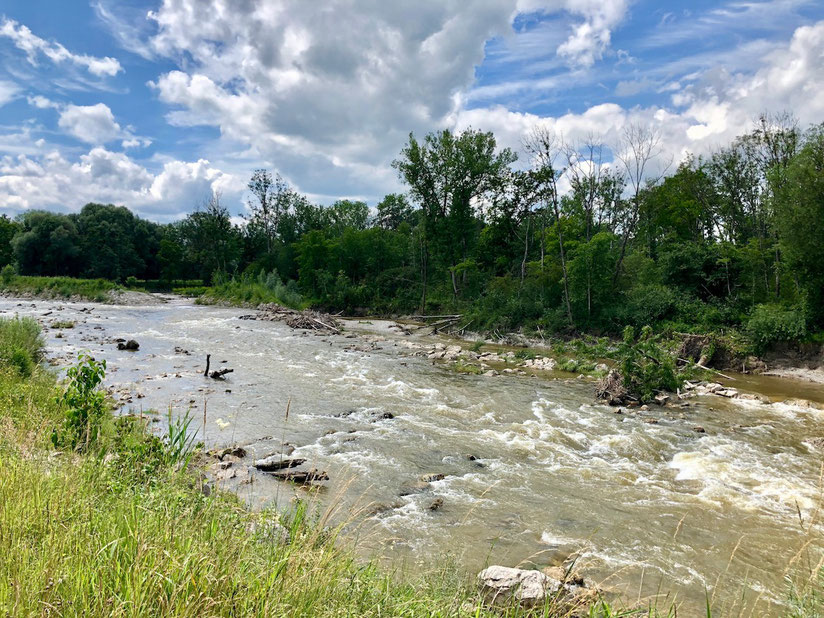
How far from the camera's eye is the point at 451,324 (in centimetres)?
3534

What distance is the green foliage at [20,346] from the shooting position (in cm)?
1196

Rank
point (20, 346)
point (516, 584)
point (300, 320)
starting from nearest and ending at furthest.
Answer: point (516, 584)
point (20, 346)
point (300, 320)

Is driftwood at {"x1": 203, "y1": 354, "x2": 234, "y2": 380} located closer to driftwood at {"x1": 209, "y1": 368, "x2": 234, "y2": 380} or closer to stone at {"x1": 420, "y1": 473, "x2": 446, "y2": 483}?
driftwood at {"x1": 209, "y1": 368, "x2": 234, "y2": 380}

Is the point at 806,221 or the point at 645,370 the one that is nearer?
the point at 645,370

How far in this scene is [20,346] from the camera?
1436 centimetres

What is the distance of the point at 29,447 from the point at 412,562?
453cm

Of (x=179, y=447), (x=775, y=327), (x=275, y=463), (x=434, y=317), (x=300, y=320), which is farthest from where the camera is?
(x=434, y=317)

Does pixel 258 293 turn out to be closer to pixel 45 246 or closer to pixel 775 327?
pixel 45 246

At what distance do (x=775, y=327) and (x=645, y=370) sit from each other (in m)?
9.91

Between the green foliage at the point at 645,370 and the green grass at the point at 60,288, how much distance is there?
53400 mm

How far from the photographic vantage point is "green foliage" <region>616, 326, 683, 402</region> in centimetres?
1567

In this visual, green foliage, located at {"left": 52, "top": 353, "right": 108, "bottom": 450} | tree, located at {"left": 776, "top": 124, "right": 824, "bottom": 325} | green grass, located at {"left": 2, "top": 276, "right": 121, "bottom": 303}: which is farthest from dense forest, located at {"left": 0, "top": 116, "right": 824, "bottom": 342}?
green foliage, located at {"left": 52, "top": 353, "right": 108, "bottom": 450}

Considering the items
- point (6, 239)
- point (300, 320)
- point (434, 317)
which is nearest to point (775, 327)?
point (434, 317)

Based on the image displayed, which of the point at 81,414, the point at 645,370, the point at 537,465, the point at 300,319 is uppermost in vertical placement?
the point at 81,414
